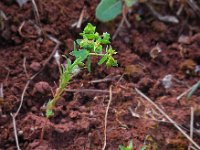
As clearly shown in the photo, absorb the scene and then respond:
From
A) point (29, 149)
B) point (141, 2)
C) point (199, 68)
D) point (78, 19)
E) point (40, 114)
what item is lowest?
point (29, 149)

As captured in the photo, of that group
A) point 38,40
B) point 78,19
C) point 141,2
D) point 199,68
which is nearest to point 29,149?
point 38,40

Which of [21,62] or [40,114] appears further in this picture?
[21,62]

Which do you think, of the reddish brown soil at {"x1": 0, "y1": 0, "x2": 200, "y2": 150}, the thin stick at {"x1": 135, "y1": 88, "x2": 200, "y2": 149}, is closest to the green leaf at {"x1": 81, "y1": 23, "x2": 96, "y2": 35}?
the reddish brown soil at {"x1": 0, "y1": 0, "x2": 200, "y2": 150}

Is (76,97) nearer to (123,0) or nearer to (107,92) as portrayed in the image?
(107,92)

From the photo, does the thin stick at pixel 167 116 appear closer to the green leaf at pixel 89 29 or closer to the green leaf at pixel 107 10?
the green leaf at pixel 107 10

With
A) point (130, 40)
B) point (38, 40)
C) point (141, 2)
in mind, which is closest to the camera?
point (38, 40)

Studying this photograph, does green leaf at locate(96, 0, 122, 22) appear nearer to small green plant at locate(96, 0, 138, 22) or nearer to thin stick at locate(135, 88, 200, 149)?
small green plant at locate(96, 0, 138, 22)

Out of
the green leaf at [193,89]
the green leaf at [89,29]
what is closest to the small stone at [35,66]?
the green leaf at [89,29]
